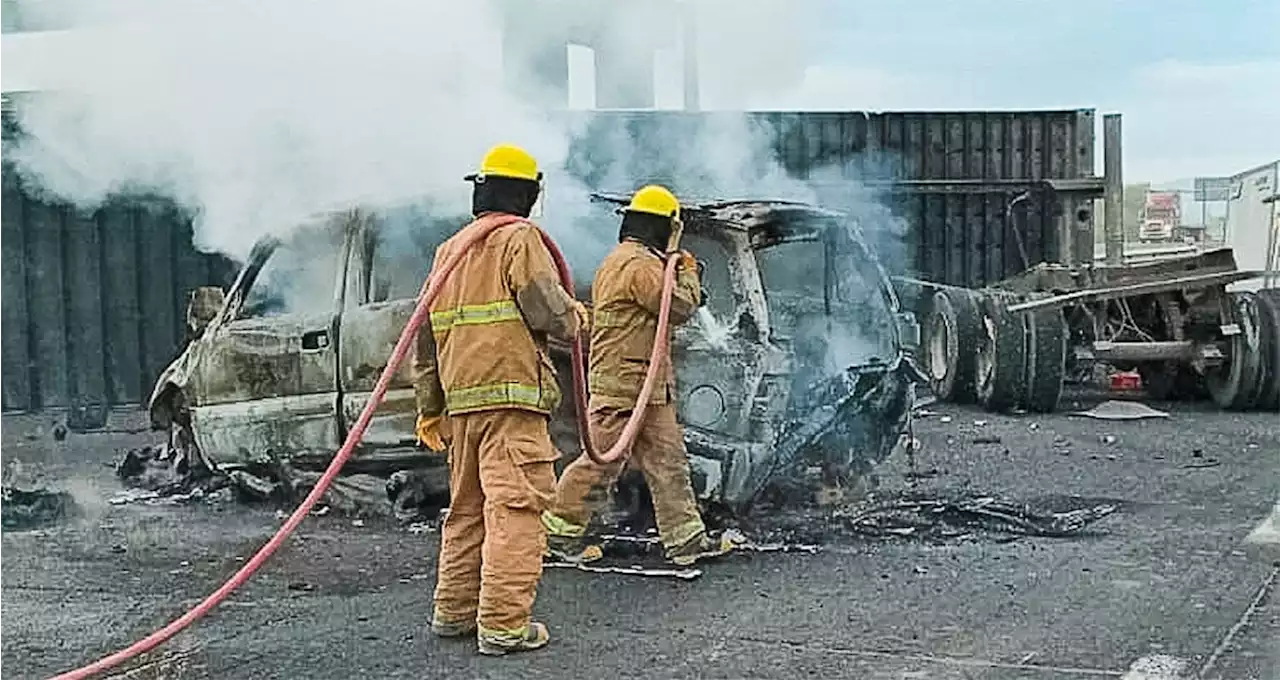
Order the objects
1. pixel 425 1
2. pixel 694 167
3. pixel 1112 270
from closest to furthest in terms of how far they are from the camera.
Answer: pixel 425 1 → pixel 694 167 → pixel 1112 270

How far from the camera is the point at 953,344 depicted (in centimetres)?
1327

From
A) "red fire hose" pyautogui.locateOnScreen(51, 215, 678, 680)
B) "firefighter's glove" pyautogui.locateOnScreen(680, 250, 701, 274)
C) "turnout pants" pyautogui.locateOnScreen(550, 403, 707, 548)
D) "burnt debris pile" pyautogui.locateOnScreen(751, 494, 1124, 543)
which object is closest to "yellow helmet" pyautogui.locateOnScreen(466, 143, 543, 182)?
"red fire hose" pyautogui.locateOnScreen(51, 215, 678, 680)

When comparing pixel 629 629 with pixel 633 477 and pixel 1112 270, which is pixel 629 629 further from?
pixel 1112 270

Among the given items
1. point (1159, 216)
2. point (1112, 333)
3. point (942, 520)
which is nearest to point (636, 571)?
point (942, 520)

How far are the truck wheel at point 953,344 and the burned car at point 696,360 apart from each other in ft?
16.4

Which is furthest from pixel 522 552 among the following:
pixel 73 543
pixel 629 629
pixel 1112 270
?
pixel 1112 270

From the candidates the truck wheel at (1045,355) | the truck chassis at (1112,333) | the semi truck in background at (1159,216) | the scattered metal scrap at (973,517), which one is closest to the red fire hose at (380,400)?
the scattered metal scrap at (973,517)

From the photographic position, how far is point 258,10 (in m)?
8.54

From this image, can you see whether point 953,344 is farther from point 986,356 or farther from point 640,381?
point 640,381

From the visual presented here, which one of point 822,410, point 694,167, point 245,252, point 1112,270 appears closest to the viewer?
point 822,410

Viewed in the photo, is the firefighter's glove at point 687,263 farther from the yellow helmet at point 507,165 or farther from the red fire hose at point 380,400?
the yellow helmet at point 507,165

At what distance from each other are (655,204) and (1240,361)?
303 inches

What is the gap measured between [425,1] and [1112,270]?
7016 mm

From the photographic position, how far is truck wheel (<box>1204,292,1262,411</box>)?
12703 mm
